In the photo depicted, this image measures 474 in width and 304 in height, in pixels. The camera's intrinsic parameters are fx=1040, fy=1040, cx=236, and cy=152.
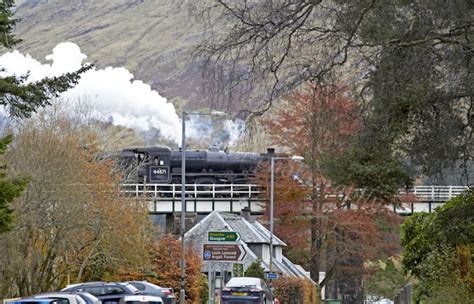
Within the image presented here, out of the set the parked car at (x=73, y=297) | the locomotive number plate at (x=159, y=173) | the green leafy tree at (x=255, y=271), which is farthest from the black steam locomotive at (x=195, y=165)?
the parked car at (x=73, y=297)

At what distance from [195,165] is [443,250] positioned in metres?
38.2

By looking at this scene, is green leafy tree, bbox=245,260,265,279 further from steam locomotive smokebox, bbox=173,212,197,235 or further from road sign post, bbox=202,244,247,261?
road sign post, bbox=202,244,247,261

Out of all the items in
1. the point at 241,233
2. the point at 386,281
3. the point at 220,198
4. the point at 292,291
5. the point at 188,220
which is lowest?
the point at 386,281

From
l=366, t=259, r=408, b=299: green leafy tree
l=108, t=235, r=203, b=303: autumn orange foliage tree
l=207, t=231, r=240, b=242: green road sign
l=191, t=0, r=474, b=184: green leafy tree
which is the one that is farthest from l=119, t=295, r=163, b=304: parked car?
l=366, t=259, r=408, b=299: green leafy tree

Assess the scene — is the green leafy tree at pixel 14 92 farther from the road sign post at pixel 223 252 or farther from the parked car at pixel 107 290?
the road sign post at pixel 223 252

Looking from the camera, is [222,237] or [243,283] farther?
[222,237]

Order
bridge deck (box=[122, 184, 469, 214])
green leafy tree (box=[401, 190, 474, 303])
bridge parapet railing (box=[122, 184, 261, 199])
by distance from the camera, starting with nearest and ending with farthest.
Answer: green leafy tree (box=[401, 190, 474, 303]) → bridge deck (box=[122, 184, 469, 214]) → bridge parapet railing (box=[122, 184, 261, 199])

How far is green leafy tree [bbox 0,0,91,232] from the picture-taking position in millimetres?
24297

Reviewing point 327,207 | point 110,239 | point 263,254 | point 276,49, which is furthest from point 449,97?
point 263,254

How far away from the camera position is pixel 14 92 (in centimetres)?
2462

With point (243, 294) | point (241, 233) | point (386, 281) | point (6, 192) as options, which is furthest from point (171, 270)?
point (386, 281)

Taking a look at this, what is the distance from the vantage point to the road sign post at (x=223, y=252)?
130 ft

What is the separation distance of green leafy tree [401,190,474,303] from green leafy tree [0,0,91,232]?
9.99 meters

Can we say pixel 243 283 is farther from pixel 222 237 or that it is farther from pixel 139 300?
pixel 139 300
